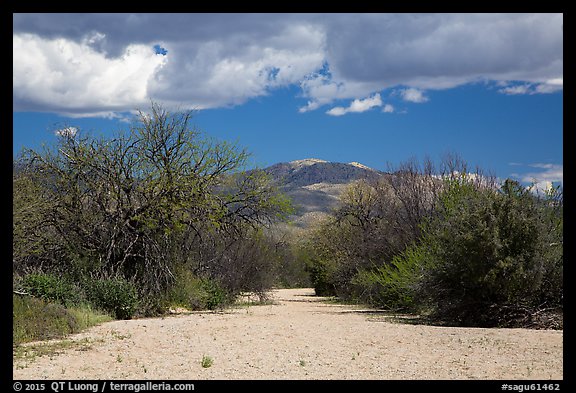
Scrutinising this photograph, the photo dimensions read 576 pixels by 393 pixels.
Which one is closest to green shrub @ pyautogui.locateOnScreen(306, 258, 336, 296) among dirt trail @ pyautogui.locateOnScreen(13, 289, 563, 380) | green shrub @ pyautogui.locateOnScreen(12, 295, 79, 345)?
dirt trail @ pyautogui.locateOnScreen(13, 289, 563, 380)

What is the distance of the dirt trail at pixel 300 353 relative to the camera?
38.4 feet

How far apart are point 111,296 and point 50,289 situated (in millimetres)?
2742

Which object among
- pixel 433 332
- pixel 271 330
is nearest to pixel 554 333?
pixel 433 332

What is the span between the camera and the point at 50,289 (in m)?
20.5

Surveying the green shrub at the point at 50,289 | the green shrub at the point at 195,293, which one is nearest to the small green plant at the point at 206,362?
the green shrub at the point at 50,289

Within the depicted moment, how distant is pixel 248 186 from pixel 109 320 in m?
8.48

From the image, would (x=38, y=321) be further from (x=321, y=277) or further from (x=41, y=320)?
(x=321, y=277)

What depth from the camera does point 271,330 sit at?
1920 centimetres

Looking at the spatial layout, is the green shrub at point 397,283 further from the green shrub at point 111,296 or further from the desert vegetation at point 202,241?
the green shrub at point 111,296

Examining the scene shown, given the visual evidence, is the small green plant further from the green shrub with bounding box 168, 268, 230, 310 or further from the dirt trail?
the green shrub with bounding box 168, 268, 230, 310

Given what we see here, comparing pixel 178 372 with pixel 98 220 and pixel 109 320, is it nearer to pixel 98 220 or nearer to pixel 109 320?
pixel 109 320

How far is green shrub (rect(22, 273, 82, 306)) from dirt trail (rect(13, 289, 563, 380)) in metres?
1.89

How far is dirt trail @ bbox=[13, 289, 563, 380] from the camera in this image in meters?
11.7

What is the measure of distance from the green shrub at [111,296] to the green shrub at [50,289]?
1.02 m
